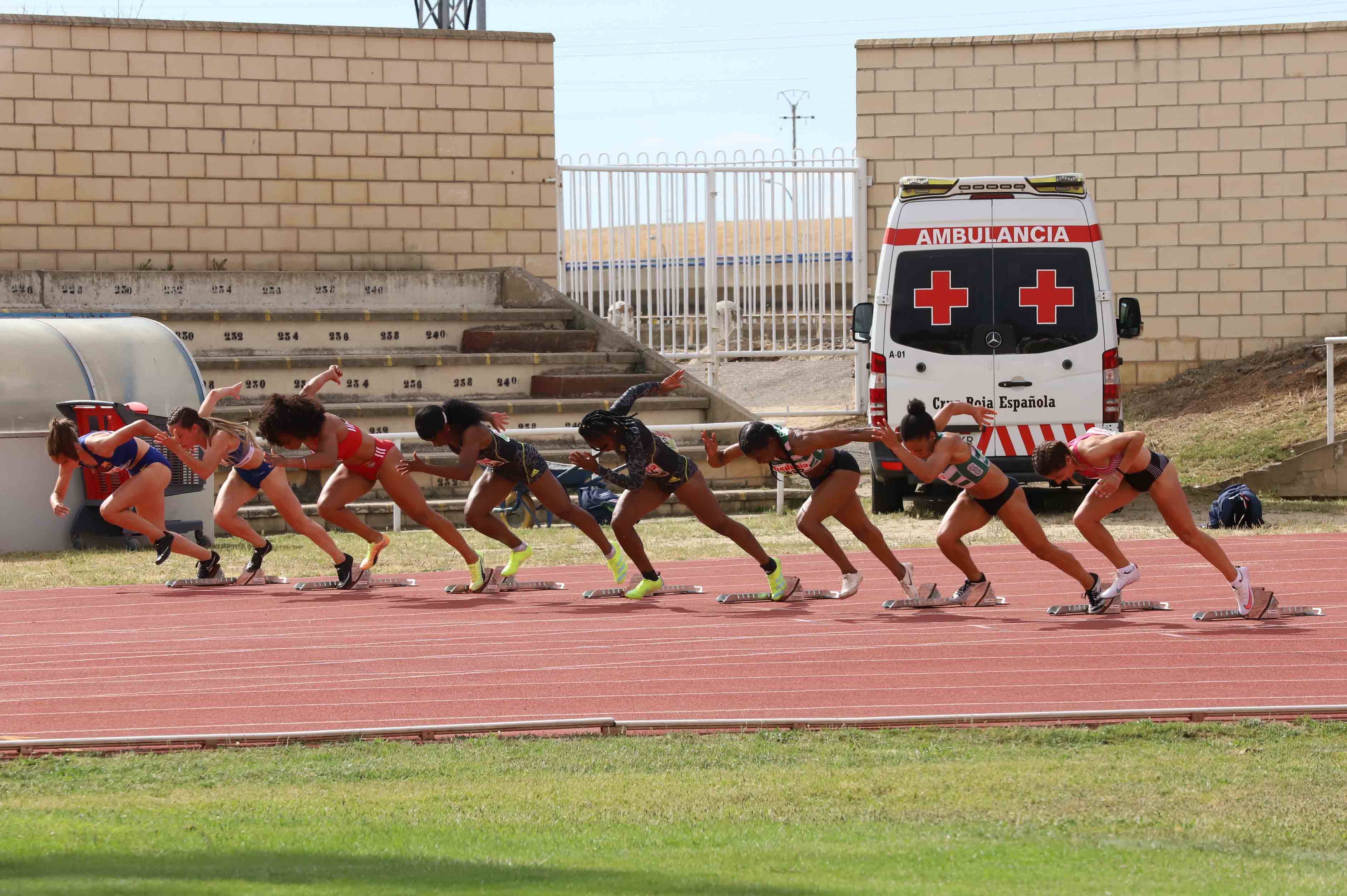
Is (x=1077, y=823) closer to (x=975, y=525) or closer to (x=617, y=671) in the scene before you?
(x=617, y=671)

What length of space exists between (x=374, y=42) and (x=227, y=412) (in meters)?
7.07

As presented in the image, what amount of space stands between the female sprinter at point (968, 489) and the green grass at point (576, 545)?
12.5 feet

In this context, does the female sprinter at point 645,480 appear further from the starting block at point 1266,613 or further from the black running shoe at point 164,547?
the black running shoe at point 164,547

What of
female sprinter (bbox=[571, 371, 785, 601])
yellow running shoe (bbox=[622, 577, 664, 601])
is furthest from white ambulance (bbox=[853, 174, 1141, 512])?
yellow running shoe (bbox=[622, 577, 664, 601])

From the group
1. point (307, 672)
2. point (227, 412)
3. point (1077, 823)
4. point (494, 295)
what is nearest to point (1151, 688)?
point (1077, 823)

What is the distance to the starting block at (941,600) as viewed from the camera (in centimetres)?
1134

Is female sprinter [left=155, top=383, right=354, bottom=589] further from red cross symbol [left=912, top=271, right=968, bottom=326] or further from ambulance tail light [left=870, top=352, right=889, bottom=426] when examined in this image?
red cross symbol [left=912, top=271, right=968, bottom=326]

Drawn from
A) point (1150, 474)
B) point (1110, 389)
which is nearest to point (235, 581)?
point (1150, 474)

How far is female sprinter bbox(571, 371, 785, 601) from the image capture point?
1180cm

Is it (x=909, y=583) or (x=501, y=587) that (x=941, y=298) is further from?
(x=501, y=587)

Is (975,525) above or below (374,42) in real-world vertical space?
below

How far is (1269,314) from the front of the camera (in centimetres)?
2350

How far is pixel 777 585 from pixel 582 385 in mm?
9689

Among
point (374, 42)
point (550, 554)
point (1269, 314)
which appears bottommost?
point (550, 554)
